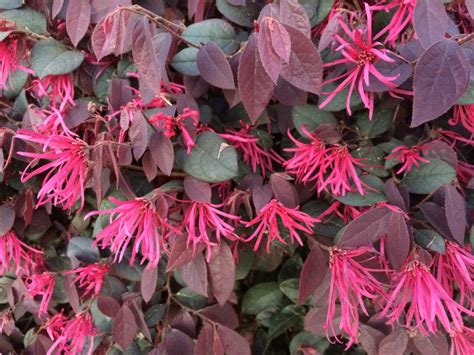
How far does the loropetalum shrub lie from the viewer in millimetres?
573

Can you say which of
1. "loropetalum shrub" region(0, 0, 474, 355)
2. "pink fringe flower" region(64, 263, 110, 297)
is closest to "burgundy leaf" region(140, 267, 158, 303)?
"loropetalum shrub" region(0, 0, 474, 355)

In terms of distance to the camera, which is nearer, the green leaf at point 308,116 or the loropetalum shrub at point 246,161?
the loropetalum shrub at point 246,161

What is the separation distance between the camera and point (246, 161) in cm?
73

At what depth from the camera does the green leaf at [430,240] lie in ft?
2.05

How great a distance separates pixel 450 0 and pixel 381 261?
36cm

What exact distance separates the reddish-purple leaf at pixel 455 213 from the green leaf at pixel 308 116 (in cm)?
19

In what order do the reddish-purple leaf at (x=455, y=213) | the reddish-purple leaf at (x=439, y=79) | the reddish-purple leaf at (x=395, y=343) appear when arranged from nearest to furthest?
the reddish-purple leaf at (x=439, y=79) < the reddish-purple leaf at (x=455, y=213) < the reddish-purple leaf at (x=395, y=343)

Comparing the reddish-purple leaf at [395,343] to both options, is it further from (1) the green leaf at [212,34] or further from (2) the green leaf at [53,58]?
(2) the green leaf at [53,58]

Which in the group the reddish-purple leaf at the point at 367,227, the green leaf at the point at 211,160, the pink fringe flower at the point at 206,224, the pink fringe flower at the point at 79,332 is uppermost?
the green leaf at the point at 211,160

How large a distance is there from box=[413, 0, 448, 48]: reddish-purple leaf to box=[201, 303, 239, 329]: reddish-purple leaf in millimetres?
511

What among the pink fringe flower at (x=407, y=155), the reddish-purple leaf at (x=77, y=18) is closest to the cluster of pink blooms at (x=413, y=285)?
the pink fringe flower at (x=407, y=155)

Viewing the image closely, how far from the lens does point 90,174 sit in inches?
26.0

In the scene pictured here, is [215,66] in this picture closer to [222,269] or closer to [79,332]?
[222,269]

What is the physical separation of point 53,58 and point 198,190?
0.30m
